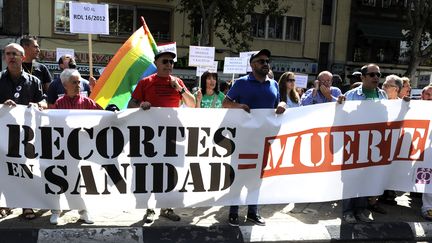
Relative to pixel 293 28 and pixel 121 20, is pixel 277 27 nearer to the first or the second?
pixel 293 28

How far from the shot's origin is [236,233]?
14.5 feet

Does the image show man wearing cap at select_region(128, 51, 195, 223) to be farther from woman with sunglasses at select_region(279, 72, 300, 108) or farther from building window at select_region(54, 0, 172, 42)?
building window at select_region(54, 0, 172, 42)

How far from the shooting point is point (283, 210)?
5293 mm

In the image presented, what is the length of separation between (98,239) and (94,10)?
12.4ft

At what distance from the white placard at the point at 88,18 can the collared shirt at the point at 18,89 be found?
6.84ft

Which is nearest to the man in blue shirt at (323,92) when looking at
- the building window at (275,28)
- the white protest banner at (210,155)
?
the white protest banner at (210,155)

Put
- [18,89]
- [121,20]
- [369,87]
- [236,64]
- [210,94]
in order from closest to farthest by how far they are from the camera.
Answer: [18,89], [369,87], [210,94], [236,64], [121,20]

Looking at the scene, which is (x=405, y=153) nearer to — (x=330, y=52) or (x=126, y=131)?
(x=126, y=131)

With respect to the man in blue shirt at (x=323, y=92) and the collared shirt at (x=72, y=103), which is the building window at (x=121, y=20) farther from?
the collared shirt at (x=72, y=103)

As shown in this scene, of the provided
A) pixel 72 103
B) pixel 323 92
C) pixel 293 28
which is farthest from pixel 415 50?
pixel 72 103

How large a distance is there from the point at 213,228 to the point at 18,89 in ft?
8.10

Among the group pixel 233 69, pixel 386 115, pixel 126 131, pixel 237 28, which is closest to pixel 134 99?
pixel 126 131

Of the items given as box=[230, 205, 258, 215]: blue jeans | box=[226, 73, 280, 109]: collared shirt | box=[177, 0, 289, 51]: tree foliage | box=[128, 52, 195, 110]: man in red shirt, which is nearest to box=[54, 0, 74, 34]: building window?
box=[177, 0, 289, 51]: tree foliage

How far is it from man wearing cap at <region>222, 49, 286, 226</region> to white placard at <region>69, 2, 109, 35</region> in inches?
114
